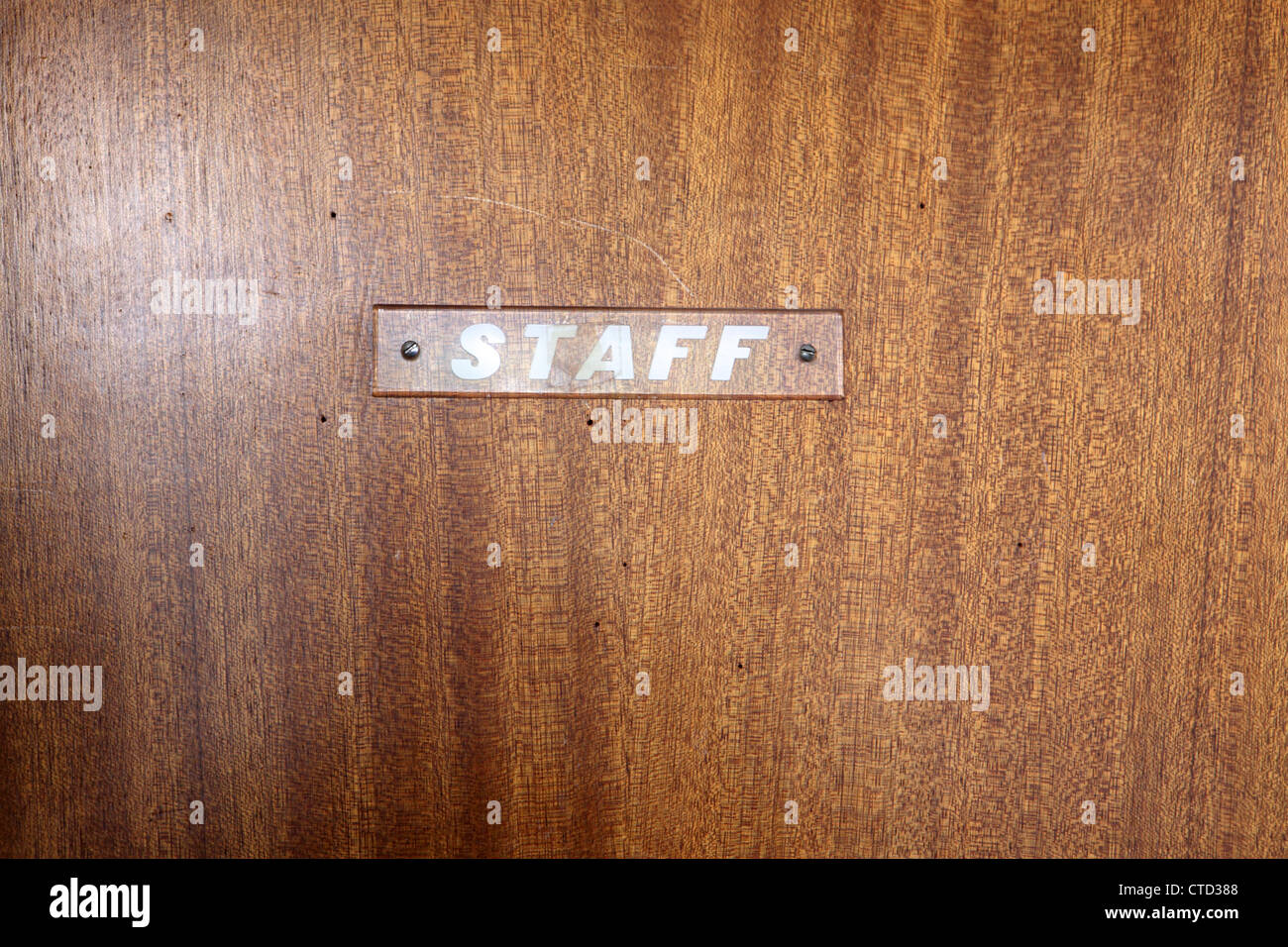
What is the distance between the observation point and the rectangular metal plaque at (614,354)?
154cm

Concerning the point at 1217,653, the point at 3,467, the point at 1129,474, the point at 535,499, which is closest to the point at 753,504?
the point at 535,499

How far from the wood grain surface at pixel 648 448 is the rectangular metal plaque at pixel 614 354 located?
38 millimetres

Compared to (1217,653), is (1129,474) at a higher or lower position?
higher

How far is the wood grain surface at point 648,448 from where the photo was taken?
4.99 feet

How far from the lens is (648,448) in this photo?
61.5 inches

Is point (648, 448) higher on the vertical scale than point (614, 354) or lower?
lower

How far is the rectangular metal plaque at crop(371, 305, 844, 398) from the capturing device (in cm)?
154

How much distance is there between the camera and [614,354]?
1.55m

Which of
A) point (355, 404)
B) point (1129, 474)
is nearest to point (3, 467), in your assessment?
point (355, 404)

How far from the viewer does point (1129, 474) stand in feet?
5.17

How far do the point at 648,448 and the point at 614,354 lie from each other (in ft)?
0.59

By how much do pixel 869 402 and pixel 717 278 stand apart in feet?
1.17
